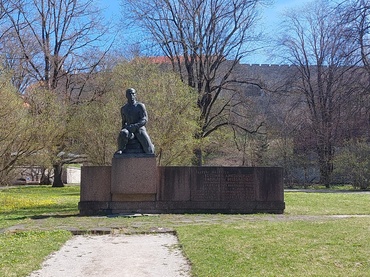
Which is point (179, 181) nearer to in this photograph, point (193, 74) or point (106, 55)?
point (193, 74)

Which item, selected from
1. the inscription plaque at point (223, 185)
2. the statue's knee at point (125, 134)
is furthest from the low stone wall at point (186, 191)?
the statue's knee at point (125, 134)

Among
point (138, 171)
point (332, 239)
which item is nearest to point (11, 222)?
point (138, 171)

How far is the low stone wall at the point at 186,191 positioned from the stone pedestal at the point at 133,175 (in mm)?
28

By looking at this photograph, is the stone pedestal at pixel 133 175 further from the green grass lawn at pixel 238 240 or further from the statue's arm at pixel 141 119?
the green grass lawn at pixel 238 240

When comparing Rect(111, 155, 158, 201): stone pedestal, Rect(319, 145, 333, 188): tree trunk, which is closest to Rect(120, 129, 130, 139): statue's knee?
Rect(111, 155, 158, 201): stone pedestal

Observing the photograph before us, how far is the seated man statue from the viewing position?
43.3 feet

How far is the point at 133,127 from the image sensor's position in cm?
1330

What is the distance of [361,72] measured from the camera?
25.4m

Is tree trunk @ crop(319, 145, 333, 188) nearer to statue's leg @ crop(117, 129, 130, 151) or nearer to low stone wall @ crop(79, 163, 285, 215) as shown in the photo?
low stone wall @ crop(79, 163, 285, 215)

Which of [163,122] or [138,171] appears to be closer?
[138,171]

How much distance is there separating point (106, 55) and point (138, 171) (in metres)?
23.3

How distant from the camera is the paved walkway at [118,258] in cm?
628

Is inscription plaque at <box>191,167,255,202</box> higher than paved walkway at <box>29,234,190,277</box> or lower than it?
higher

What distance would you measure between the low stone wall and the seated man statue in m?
0.55
